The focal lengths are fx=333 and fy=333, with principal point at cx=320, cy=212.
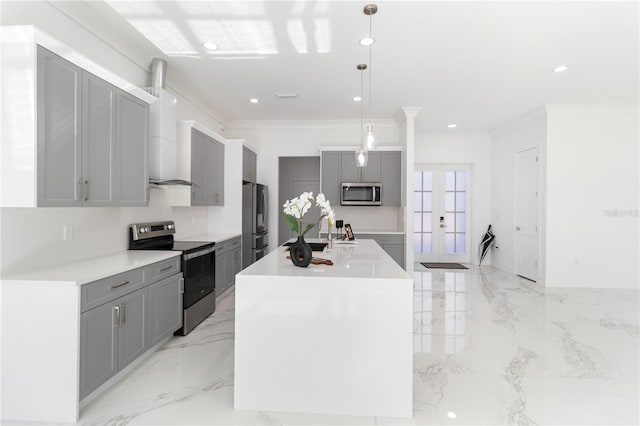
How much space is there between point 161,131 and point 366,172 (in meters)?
3.41

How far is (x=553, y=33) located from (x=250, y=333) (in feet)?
11.6

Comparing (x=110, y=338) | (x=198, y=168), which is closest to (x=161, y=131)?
(x=198, y=168)

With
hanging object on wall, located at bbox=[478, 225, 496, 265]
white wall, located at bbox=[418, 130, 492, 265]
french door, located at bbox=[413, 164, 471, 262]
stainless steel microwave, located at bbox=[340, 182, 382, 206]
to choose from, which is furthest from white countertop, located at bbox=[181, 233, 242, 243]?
hanging object on wall, located at bbox=[478, 225, 496, 265]

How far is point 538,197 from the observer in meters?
5.51

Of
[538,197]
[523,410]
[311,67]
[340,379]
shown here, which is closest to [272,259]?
[340,379]

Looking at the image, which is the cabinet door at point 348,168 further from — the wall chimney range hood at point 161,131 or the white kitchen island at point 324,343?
the white kitchen island at point 324,343

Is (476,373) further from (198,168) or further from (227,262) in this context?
(198,168)

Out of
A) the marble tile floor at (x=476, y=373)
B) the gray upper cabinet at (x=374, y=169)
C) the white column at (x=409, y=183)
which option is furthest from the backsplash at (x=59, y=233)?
the white column at (x=409, y=183)

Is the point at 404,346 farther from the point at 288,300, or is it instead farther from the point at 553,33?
the point at 553,33

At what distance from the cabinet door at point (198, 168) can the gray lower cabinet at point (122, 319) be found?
4.02 ft

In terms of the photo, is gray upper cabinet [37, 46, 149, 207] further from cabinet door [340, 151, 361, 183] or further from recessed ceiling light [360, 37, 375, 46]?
cabinet door [340, 151, 361, 183]

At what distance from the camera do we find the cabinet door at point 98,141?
2.29 metres

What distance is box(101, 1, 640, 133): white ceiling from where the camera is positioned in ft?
8.73

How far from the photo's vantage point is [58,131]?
2053mm
